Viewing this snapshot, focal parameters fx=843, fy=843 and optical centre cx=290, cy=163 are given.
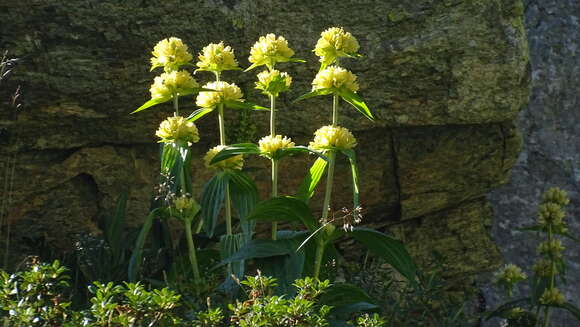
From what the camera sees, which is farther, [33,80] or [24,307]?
[33,80]

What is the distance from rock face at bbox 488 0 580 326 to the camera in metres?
5.27

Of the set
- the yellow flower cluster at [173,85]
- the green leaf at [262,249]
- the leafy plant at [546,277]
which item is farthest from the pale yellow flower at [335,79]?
the leafy plant at [546,277]

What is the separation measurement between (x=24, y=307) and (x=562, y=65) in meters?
4.38

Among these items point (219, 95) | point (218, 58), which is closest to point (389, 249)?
point (219, 95)

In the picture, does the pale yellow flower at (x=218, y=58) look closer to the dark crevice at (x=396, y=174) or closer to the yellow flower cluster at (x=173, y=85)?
the yellow flower cluster at (x=173, y=85)

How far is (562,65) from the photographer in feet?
18.2

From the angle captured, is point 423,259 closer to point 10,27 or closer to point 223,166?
point 223,166

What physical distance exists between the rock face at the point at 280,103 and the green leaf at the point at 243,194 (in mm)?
833

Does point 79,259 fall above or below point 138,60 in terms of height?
below

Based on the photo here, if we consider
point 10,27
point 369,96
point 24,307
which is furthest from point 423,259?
point 24,307

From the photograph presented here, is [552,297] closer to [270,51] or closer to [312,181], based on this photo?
[312,181]

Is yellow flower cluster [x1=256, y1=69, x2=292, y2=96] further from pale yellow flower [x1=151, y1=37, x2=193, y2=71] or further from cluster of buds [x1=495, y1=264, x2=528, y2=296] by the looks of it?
cluster of buds [x1=495, y1=264, x2=528, y2=296]

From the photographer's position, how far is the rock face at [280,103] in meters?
3.75

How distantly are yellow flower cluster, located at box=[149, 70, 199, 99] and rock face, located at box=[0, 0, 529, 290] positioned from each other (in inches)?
31.6
